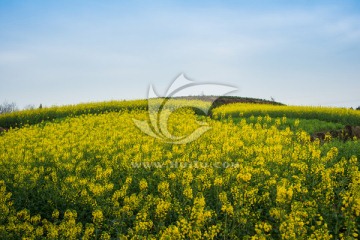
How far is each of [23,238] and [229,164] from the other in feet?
17.5

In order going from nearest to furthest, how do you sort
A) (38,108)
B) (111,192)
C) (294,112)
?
(111,192), (294,112), (38,108)

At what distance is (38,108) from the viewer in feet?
99.3

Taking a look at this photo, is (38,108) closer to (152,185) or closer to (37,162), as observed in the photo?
(37,162)

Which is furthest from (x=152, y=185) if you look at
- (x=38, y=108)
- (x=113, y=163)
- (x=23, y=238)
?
(x=38, y=108)

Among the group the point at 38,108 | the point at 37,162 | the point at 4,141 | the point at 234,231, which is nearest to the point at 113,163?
the point at 37,162

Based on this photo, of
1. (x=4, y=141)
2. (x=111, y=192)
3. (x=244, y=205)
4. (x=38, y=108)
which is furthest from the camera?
(x=38, y=108)

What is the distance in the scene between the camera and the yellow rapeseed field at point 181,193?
664 centimetres

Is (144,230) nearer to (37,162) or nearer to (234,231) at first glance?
(234,231)

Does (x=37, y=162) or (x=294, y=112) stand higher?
(x=294, y=112)

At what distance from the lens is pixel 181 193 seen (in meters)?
8.56

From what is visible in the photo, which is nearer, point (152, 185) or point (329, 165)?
point (152, 185)

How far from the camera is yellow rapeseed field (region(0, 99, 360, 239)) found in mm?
6641

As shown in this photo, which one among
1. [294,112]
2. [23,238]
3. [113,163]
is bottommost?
[23,238]

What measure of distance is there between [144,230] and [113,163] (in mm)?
4327
